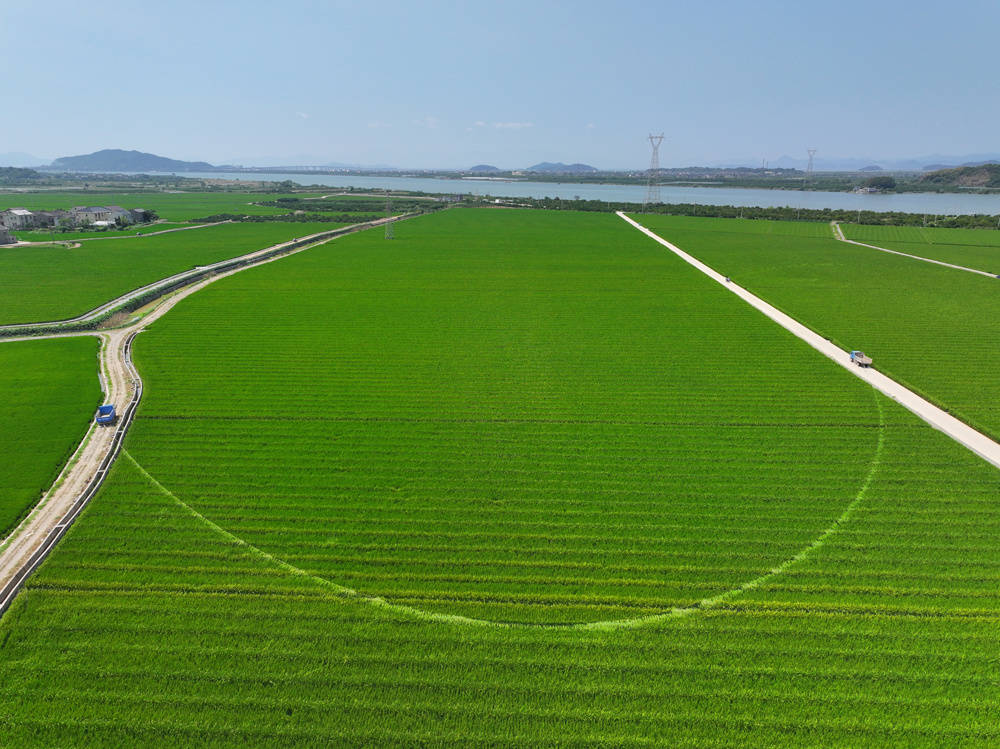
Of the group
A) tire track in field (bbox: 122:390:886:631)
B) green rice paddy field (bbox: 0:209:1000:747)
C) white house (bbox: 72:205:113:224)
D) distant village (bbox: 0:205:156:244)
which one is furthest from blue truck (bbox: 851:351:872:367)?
white house (bbox: 72:205:113:224)

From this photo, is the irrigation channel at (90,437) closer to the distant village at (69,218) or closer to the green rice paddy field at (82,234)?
the green rice paddy field at (82,234)

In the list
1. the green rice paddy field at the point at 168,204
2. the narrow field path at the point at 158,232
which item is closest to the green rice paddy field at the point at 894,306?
the narrow field path at the point at 158,232

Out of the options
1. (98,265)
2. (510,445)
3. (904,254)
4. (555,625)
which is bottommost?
(555,625)

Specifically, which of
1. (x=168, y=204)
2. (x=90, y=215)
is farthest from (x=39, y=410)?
(x=168, y=204)

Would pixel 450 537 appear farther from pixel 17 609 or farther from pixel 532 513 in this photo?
pixel 17 609

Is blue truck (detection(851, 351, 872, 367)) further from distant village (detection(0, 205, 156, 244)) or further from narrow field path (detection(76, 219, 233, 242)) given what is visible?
distant village (detection(0, 205, 156, 244))

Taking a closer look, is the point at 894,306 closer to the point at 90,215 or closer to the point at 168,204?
the point at 90,215
